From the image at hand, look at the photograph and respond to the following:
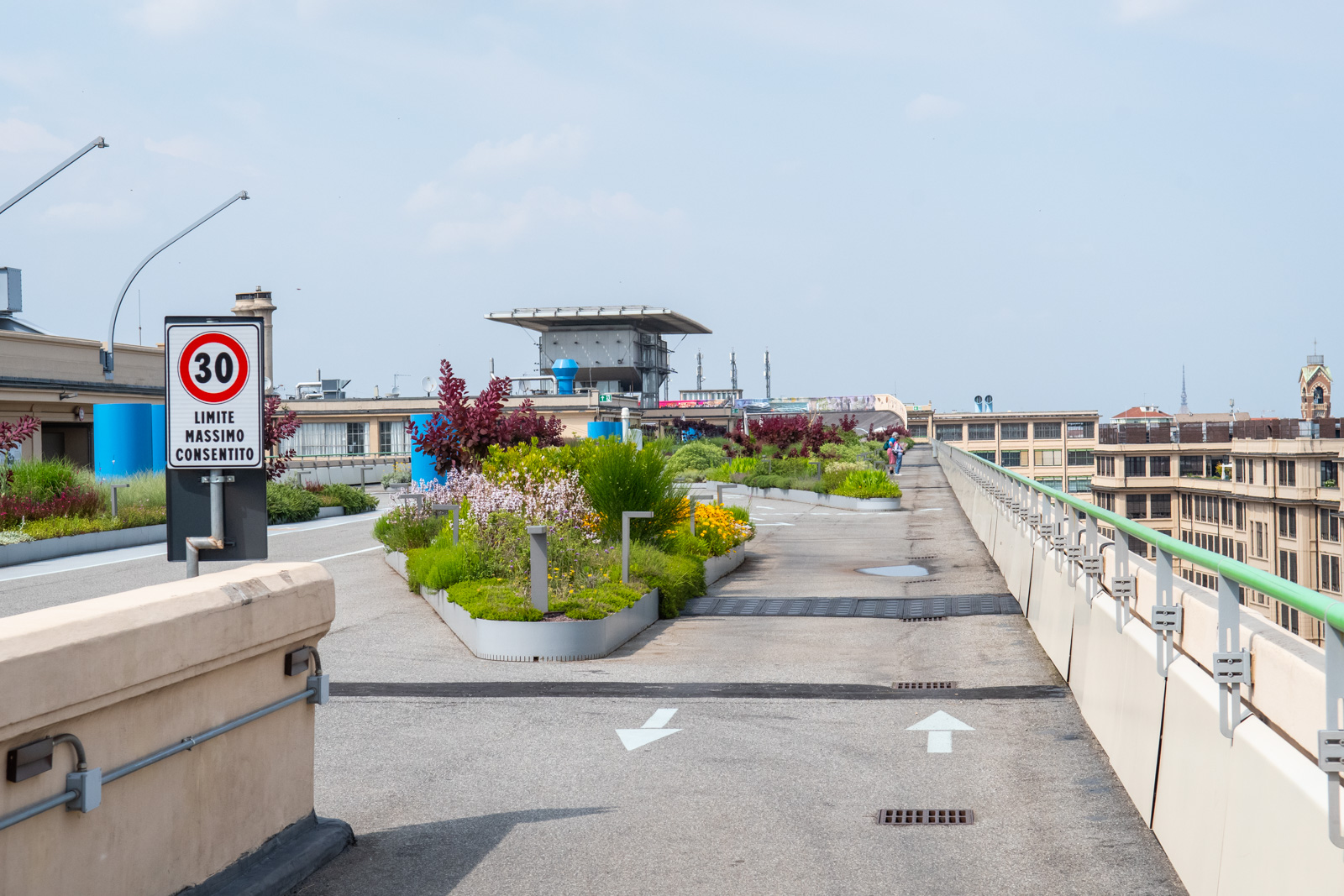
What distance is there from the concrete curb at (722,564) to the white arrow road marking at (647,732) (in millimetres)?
8308

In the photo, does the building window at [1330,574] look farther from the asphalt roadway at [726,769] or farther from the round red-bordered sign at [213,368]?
the round red-bordered sign at [213,368]

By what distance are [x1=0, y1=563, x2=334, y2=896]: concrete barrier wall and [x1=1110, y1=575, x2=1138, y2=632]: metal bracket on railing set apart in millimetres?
4587

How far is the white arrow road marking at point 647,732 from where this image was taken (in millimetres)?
8453

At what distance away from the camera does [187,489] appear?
6.51 m

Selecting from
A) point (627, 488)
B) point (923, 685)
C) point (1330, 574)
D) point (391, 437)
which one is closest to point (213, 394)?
point (923, 685)

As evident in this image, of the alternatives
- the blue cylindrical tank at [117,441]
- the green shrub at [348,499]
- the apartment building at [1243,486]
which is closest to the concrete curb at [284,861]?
the apartment building at [1243,486]

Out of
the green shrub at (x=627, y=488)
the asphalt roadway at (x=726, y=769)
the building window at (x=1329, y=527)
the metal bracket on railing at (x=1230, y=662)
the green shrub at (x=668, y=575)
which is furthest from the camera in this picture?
the building window at (x=1329, y=527)

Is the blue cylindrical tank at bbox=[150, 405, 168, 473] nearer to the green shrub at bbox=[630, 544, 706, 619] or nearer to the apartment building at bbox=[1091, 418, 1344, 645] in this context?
the green shrub at bbox=[630, 544, 706, 619]

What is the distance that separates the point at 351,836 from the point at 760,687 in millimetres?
4924

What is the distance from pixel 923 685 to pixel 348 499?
26.4 metres

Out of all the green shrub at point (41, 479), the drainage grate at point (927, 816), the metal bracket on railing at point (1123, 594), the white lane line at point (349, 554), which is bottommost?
the drainage grate at point (927, 816)

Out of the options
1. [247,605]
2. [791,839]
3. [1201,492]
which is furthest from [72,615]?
[1201,492]

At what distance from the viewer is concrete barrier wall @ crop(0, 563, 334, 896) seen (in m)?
3.84

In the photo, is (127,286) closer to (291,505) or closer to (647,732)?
(291,505)
